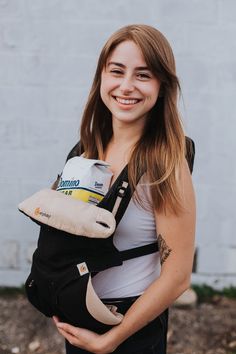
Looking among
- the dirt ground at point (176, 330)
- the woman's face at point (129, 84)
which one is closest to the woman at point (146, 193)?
the woman's face at point (129, 84)

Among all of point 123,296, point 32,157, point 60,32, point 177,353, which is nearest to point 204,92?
point 60,32

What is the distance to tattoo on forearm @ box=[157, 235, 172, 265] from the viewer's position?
61.5 inches

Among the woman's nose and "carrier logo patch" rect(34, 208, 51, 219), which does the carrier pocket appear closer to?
"carrier logo patch" rect(34, 208, 51, 219)

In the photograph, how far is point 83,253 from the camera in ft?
4.93

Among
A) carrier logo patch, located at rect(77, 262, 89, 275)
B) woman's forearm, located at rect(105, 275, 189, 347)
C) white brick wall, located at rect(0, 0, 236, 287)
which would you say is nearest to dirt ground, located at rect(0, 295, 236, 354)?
white brick wall, located at rect(0, 0, 236, 287)

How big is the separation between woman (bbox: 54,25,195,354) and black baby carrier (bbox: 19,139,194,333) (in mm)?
58

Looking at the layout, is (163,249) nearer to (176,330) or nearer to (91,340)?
(91,340)

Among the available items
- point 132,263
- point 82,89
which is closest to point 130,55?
point 132,263

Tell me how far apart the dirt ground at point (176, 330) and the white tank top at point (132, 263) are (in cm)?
168

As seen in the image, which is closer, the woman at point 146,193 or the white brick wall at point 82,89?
the woman at point 146,193

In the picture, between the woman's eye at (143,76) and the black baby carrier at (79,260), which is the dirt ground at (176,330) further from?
the woman's eye at (143,76)

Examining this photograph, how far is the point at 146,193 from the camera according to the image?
1.53 m

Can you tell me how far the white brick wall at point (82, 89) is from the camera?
10.4 ft

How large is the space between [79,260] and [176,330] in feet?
6.69
